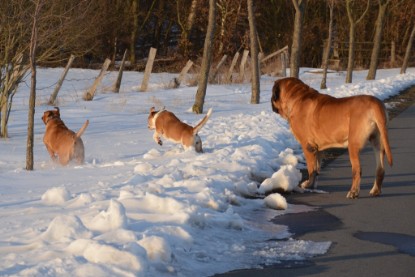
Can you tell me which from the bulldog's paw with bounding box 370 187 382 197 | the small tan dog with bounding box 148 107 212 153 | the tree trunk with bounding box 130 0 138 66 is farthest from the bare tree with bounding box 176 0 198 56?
the bulldog's paw with bounding box 370 187 382 197

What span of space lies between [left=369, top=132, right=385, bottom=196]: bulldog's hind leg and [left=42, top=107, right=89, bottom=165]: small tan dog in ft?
14.6

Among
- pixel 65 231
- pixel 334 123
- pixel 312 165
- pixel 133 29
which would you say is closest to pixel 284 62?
Answer: pixel 133 29

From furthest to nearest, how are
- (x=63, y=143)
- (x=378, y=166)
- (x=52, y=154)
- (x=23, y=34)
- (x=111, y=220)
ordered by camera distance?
(x=23, y=34) < (x=52, y=154) < (x=63, y=143) < (x=378, y=166) < (x=111, y=220)

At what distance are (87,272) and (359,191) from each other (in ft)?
16.7

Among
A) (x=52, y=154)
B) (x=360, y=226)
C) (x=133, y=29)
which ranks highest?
(x=133, y=29)

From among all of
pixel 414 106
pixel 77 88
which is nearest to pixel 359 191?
pixel 414 106

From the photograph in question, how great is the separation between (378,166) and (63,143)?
5.14 m

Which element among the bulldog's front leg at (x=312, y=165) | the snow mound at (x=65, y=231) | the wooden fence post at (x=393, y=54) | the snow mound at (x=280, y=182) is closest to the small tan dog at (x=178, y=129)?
the bulldog's front leg at (x=312, y=165)

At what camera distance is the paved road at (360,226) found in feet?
21.6

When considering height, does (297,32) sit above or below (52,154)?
above

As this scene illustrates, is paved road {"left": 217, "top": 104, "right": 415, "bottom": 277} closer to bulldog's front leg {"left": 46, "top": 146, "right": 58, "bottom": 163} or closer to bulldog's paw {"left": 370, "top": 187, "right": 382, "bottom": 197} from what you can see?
bulldog's paw {"left": 370, "top": 187, "right": 382, "bottom": 197}

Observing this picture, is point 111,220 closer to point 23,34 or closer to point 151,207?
point 151,207

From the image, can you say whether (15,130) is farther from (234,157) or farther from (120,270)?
(120,270)

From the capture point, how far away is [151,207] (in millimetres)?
8039
